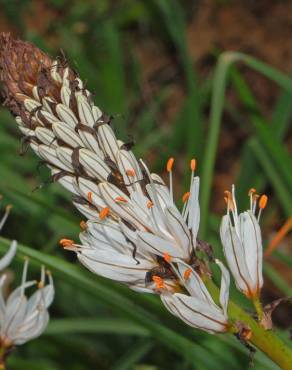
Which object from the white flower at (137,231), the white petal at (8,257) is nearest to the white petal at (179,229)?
the white flower at (137,231)

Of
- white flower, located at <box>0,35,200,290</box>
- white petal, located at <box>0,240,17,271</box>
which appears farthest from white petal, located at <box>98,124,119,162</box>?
white petal, located at <box>0,240,17,271</box>

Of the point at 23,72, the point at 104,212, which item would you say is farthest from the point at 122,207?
the point at 23,72

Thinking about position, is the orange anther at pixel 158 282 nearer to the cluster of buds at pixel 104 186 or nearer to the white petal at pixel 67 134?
the cluster of buds at pixel 104 186

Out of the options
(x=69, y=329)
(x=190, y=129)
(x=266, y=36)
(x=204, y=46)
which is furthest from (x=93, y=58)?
(x=69, y=329)

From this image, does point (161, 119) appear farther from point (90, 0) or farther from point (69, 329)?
point (69, 329)

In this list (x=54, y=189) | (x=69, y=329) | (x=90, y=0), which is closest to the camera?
(x=69, y=329)

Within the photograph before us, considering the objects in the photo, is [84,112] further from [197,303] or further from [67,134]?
[197,303]

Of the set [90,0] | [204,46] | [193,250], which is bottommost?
[193,250]
